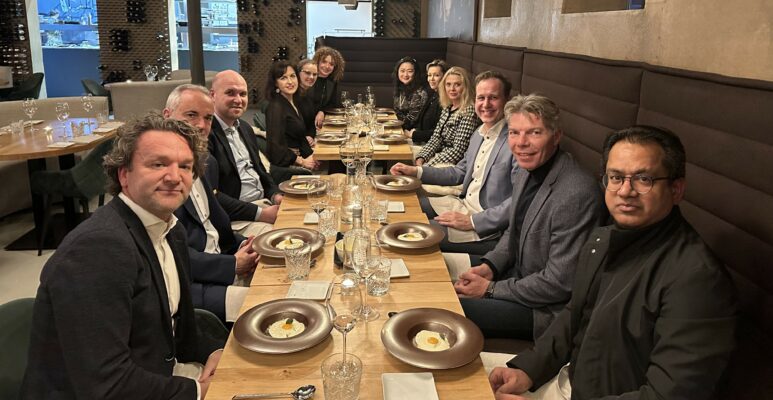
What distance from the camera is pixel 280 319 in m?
1.99

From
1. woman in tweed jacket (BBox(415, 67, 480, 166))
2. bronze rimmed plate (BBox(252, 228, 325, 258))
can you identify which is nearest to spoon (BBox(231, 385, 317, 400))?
bronze rimmed plate (BBox(252, 228, 325, 258))

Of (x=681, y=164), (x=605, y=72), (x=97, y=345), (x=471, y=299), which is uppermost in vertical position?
(x=605, y=72)

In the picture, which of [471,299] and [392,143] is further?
[392,143]

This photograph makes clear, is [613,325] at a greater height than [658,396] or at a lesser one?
greater

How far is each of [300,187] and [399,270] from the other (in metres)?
1.42

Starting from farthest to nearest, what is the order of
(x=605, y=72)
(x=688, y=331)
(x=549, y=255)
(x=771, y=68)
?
1. (x=605, y=72)
2. (x=549, y=255)
3. (x=771, y=68)
4. (x=688, y=331)

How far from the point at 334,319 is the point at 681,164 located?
3.87 feet

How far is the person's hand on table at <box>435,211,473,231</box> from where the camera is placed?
3602mm

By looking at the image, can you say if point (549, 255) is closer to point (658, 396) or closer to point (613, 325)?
point (613, 325)

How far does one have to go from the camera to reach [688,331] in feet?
5.09

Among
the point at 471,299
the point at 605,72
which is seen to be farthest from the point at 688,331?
the point at 605,72

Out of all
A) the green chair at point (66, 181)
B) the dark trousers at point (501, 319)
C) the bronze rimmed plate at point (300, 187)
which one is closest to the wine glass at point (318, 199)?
the bronze rimmed plate at point (300, 187)

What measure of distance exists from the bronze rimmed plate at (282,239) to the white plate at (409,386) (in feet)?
3.27

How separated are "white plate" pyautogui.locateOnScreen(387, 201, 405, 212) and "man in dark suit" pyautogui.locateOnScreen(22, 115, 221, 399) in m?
1.32
